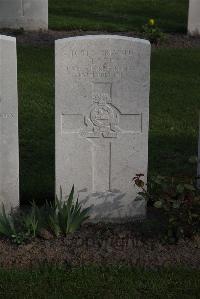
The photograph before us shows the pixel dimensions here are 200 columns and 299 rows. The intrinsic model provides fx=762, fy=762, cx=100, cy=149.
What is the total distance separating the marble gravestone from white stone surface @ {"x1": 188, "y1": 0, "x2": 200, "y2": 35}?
28.5 feet

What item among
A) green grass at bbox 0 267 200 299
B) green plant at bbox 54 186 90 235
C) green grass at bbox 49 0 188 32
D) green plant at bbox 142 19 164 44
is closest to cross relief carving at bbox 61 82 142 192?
green plant at bbox 54 186 90 235

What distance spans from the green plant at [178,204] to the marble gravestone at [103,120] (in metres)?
0.39

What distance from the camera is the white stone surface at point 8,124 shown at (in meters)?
6.25

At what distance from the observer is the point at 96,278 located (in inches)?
229

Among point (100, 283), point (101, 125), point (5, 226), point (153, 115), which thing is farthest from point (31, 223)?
point (153, 115)

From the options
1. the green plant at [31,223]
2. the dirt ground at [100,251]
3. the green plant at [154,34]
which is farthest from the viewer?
the green plant at [154,34]

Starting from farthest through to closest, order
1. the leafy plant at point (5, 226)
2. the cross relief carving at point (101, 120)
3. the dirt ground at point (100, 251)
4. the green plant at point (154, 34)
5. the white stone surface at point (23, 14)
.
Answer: the white stone surface at point (23, 14)
the green plant at point (154, 34)
the cross relief carving at point (101, 120)
the leafy plant at point (5, 226)
the dirt ground at point (100, 251)

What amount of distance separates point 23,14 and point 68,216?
917 centimetres

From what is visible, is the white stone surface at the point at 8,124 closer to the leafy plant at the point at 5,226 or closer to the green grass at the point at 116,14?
the leafy plant at the point at 5,226

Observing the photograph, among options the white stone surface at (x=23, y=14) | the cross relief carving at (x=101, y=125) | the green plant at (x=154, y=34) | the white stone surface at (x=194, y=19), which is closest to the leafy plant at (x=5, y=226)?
the cross relief carving at (x=101, y=125)

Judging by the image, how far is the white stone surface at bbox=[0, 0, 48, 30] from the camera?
48.3ft

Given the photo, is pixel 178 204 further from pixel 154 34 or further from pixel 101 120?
pixel 154 34

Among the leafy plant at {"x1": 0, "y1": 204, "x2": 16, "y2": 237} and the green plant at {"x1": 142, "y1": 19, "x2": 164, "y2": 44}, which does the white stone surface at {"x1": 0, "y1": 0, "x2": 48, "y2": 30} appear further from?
the leafy plant at {"x1": 0, "y1": 204, "x2": 16, "y2": 237}

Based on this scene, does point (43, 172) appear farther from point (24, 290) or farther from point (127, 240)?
point (24, 290)
